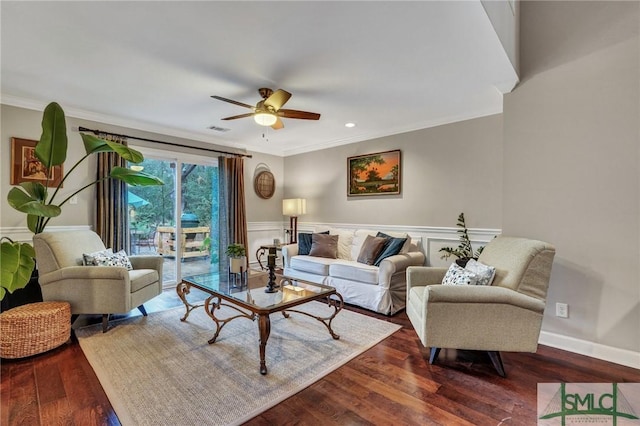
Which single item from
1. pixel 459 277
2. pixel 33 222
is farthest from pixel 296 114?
pixel 33 222

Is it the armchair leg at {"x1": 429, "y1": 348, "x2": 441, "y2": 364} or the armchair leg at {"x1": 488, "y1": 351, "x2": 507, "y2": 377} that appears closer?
the armchair leg at {"x1": 488, "y1": 351, "x2": 507, "y2": 377}

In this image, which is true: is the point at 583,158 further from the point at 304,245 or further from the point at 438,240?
the point at 304,245

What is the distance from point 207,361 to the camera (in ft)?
7.63

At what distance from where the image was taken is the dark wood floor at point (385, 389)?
1.71m

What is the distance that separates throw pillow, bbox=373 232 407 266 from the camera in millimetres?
3760

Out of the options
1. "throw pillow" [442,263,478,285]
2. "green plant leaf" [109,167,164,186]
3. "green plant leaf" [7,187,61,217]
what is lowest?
"throw pillow" [442,263,478,285]

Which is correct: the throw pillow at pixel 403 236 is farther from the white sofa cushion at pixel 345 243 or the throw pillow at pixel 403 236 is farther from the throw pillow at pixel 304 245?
the throw pillow at pixel 304 245

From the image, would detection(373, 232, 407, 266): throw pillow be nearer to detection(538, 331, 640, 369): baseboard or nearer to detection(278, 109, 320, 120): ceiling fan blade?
detection(538, 331, 640, 369): baseboard

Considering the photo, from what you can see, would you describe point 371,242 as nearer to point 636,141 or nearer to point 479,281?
point 479,281

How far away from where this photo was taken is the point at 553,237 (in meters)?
2.64

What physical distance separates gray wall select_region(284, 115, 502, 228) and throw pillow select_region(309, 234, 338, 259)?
0.73 meters

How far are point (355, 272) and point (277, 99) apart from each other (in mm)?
2178

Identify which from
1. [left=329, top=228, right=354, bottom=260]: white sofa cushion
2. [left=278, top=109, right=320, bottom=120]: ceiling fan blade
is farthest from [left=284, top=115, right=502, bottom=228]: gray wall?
[left=278, top=109, right=320, bottom=120]: ceiling fan blade

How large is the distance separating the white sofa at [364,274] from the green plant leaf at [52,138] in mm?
2917
